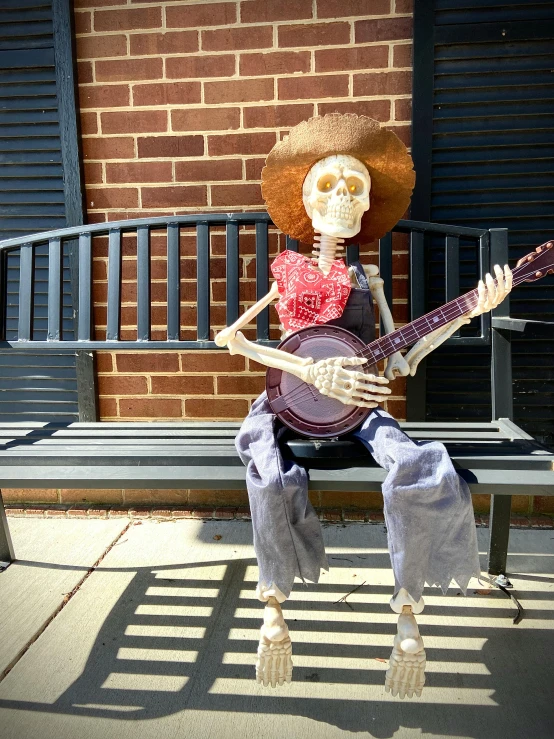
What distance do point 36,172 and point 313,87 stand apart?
4.21ft

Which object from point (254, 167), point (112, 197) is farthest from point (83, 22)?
point (254, 167)

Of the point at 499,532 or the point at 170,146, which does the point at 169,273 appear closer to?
the point at 170,146

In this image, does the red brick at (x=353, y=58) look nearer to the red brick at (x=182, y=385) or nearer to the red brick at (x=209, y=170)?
the red brick at (x=209, y=170)

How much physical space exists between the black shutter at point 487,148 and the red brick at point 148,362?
117 cm

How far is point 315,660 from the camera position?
70.5 inches

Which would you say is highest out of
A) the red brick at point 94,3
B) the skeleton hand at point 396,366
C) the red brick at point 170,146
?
the red brick at point 94,3

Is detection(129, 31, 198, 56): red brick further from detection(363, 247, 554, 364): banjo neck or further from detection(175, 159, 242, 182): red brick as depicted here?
detection(363, 247, 554, 364): banjo neck

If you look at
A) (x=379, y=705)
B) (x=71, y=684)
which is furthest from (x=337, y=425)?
(x=71, y=684)

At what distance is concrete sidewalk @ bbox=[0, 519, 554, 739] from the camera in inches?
61.4

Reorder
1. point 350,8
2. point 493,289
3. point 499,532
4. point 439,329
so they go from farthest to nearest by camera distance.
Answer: point 350,8 < point 499,532 < point 439,329 < point 493,289

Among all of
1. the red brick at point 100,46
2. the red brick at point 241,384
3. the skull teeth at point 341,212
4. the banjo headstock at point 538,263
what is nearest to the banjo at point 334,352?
the banjo headstock at point 538,263

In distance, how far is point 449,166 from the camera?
247 cm

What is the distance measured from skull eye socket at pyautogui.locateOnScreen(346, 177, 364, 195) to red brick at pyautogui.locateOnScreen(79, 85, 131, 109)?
51.8 inches

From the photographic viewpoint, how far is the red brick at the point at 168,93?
253cm
